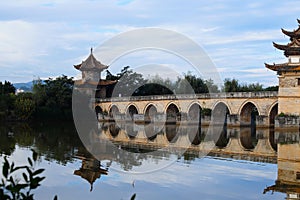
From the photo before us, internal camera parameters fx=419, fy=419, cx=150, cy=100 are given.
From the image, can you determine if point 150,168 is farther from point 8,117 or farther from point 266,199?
point 8,117

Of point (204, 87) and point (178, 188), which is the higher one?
point (204, 87)

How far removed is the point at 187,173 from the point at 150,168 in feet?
5.28

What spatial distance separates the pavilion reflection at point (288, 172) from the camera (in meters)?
9.25

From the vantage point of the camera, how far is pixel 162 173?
39.1ft

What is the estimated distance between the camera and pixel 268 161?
13727 millimetres

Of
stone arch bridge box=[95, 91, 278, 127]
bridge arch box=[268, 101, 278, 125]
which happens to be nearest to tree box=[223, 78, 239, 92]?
stone arch bridge box=[95, 91, 278, 127]

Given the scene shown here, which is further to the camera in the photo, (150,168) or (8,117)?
(8,117)

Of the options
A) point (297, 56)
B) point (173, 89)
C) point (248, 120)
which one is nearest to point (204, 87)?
point (173, 89)

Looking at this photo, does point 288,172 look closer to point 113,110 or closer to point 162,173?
point 162,173

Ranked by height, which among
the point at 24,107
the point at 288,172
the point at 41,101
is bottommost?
the point at 288,172

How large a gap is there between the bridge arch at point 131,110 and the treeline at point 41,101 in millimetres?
6177

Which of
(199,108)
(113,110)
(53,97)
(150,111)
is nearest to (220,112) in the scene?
(199,108)

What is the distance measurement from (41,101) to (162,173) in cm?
3172

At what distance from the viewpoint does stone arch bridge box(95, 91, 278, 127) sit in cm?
2944
